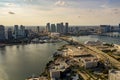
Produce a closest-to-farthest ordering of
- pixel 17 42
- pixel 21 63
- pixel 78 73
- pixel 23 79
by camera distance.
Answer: pixel 23 79, pixel 78 73, pixel 21 63, pixel 17 42

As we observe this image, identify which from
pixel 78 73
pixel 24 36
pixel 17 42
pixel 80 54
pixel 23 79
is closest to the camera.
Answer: pixel 23 79

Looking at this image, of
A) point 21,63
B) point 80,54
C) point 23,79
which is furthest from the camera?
point 80,54

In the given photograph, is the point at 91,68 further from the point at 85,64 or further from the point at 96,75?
the point at 96,75

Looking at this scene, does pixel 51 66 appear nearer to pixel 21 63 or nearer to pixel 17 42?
pixel 21 63

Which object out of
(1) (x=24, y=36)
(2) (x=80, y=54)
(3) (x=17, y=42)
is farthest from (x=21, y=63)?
(1) (x=24, y=36)

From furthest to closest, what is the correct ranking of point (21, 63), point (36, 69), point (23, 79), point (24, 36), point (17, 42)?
1. point (24, 36)
2. point (17, 42)
3. point (21, 63)
4. point (36, 69)
5. point (23, 79)

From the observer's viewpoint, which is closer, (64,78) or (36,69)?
(64,78)

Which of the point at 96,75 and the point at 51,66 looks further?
the point at 51,66

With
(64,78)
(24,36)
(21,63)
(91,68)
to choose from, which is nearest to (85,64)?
(91,68)
